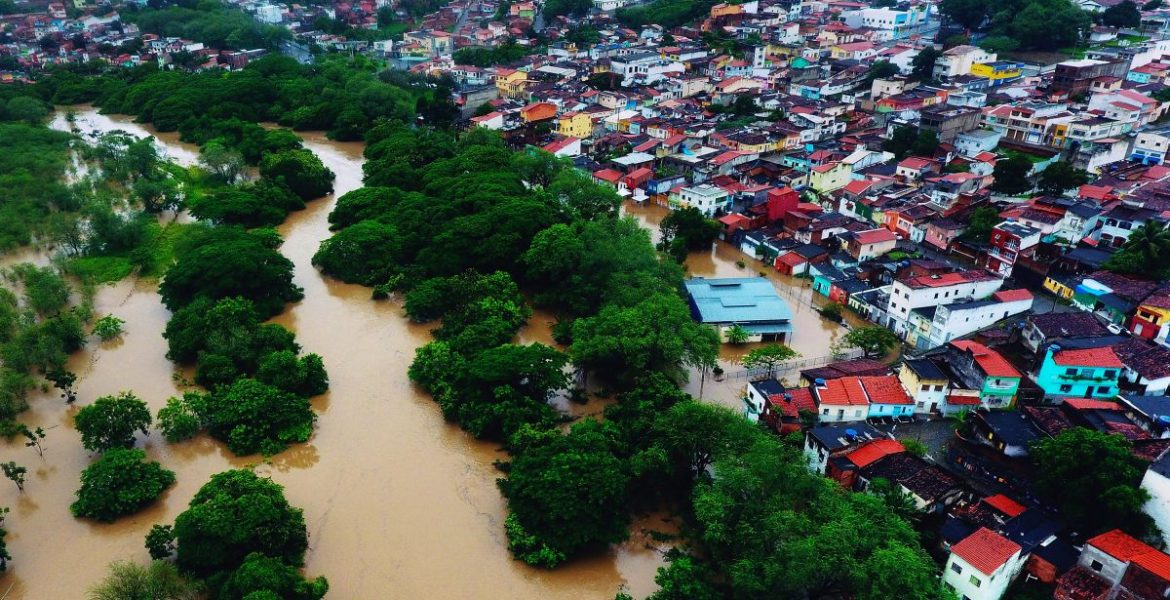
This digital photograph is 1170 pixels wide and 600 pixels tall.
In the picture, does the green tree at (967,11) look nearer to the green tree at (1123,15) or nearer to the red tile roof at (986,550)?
the green tree at (1123,15)

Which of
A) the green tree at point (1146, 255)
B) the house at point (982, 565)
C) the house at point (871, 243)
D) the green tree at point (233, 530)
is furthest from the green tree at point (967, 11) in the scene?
the green tree at point (233, 530)

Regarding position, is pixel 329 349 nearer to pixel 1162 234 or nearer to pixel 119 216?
pixel 119 216

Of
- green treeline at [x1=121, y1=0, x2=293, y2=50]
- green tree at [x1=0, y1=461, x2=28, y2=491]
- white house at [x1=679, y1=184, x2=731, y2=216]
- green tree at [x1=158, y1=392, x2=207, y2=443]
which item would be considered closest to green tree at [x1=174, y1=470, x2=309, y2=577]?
green tree at [x1=158, y1=392, x2=207, y2=443]

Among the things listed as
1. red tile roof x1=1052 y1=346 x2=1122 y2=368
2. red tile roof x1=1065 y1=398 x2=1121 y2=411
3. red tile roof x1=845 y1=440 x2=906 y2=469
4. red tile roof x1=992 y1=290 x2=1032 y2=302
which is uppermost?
red tile roof x1=1052 y1=346 x2=1122 y2=368

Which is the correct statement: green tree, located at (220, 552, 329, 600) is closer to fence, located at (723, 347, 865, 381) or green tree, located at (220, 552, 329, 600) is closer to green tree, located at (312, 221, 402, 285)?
fence, located at (723, 347, 865, 381)

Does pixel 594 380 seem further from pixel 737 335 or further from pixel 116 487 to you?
pixel 116 487

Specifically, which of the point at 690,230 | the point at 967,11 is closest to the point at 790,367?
the point at 690,230

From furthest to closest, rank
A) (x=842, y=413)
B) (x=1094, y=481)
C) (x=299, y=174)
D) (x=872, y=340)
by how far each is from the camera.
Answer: (x=299, y=174)
(x=872, y=340)
(x=842, y=413)
(x=1094, y=481)
